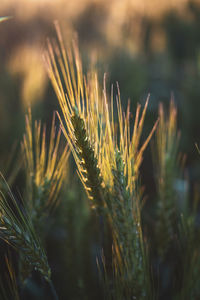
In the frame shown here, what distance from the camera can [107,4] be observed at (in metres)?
6.21

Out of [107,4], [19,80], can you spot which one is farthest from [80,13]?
[19,80]

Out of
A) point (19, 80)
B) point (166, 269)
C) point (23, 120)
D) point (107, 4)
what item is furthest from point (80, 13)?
point (166, 269)

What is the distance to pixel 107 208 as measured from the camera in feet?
2.21

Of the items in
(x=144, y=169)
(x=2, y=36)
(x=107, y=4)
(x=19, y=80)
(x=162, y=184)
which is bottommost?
(x=144, y=169)

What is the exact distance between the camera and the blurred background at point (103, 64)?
4.40 ft

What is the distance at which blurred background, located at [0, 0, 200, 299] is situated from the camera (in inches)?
52.7

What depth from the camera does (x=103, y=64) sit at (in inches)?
96.7

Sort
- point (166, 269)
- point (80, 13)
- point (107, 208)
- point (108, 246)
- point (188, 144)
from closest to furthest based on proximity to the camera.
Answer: point (107, 208) → point (108, 246) → point (166, 269) → point (188, 144) → point (80, 13)

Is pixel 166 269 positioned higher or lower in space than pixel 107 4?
lower

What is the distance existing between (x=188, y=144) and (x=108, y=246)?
1.69m

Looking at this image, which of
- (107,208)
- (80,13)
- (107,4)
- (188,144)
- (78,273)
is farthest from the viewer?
(107,4)

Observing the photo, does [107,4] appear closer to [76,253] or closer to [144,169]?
[144,169]

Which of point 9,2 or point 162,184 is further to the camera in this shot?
point 9,2

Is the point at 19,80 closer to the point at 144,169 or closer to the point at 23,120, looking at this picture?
the point at 23,120
